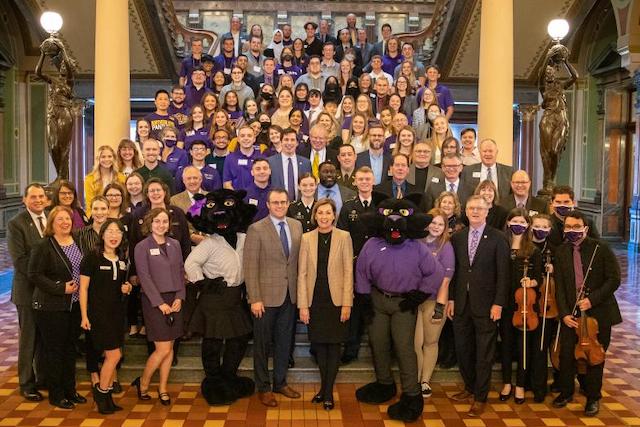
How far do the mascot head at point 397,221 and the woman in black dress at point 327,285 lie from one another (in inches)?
12.2

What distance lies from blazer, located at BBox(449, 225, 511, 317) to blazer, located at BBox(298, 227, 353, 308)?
983 millimetres

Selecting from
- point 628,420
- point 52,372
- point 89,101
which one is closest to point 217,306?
point 52,372

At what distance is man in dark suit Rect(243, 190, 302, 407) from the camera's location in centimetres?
545

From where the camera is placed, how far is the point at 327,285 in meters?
5.47

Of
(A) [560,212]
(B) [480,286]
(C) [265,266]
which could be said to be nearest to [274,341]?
(C) [265,266]

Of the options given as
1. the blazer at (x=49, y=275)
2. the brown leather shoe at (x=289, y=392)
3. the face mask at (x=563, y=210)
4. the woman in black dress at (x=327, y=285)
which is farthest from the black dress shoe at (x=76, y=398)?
the face mask at (x=563, y=210)

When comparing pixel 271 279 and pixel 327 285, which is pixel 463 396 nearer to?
pixel 327 285

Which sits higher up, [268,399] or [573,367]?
[573,367]

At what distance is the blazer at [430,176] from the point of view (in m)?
6.52

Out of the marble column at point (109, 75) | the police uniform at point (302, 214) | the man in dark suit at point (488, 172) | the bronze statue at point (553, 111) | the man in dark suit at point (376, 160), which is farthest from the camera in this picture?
the marble column at point (109, 75)

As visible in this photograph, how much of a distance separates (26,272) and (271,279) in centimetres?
208

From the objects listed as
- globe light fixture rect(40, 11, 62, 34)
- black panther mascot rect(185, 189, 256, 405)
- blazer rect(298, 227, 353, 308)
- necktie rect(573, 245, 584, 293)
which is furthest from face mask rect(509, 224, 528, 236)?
globe light fixture rect(40, 11, 62, 34)

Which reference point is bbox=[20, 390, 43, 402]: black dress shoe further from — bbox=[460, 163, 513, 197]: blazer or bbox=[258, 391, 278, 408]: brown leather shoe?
bbox=[460, 163, 513, 197]: blazer

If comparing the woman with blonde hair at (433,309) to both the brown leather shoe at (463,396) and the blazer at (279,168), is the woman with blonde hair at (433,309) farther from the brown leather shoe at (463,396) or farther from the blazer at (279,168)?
the blazer at (279,168)
